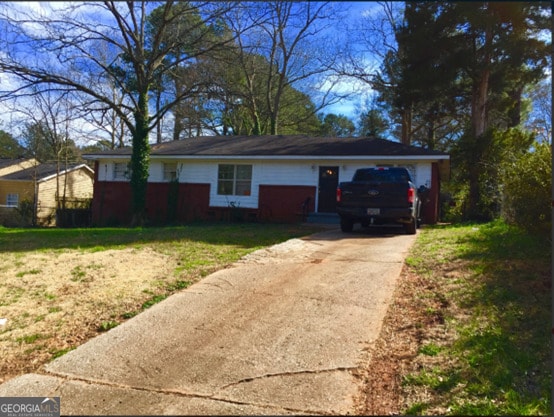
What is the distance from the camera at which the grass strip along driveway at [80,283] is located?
3.94 metres

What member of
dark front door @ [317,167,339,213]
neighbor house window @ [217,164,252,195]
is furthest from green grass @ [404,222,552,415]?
neighbor house window @ [217,164,252,195]

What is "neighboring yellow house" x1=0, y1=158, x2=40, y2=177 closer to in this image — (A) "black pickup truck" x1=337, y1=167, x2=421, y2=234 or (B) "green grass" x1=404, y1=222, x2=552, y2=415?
(A) "black pickup truck" x1=337, y1=167, x2=421, y2=234

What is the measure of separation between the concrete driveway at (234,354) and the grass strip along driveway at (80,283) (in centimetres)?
33

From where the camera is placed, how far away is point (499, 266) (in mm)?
5797

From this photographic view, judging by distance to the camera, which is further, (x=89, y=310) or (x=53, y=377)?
(x=89, y=310)

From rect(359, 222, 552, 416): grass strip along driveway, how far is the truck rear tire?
5031mm

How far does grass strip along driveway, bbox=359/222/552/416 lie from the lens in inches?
108

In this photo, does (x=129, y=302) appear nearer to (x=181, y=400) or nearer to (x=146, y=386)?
(x=146, y=386)

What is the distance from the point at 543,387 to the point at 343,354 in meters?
1.44

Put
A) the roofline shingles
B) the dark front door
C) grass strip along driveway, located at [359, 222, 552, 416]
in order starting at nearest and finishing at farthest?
grass strip along driveway, located at [359, 222, 552, 416] → the roofline shingles → the dark front door

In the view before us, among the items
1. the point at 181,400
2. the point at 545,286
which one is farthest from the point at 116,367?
the point at 545,286

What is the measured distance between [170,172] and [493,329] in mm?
16894

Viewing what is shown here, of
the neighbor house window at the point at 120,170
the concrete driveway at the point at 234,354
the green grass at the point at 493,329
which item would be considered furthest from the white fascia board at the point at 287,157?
the concrete driveway at the point at 234,354

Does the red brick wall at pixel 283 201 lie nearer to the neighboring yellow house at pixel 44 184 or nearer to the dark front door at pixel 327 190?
the dark front door at pixel 327 190
